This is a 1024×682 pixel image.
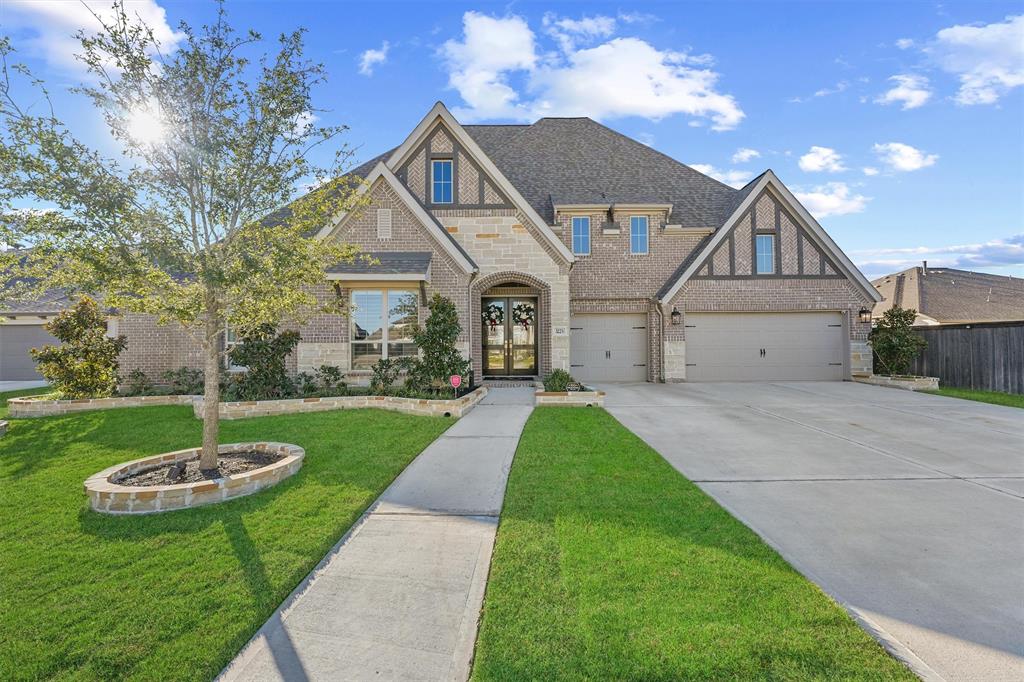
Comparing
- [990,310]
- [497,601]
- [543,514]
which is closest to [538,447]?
[543,514]

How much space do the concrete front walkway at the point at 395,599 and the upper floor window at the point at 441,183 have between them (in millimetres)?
10670

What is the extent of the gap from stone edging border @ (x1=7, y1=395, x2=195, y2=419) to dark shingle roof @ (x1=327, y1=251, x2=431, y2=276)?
4.56 metres

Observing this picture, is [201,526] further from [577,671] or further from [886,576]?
[886,576]

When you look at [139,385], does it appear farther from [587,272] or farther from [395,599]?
[587,272]

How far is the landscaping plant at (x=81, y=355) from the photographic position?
10.6 metres

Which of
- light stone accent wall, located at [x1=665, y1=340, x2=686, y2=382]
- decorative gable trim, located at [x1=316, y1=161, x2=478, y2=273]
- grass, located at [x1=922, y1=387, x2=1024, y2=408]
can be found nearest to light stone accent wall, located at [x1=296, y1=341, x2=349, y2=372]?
decorative gable trim, located at [x1=316, y1=161, x2=478, y2=273]

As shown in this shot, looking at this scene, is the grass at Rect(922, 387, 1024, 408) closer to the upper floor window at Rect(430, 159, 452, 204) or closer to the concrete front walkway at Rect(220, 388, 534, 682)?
the concrete front walkway at Rect(220, 388, 534, 682)

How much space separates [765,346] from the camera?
643 inches

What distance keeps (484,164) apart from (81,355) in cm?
1145

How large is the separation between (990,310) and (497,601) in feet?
117

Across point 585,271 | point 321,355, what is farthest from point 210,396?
point 585,271

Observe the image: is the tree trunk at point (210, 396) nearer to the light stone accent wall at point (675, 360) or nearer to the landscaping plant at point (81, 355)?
the landscaping plant at point (81, 355)

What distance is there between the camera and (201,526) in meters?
4.12

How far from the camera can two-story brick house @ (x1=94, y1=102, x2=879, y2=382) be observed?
40.0ft
